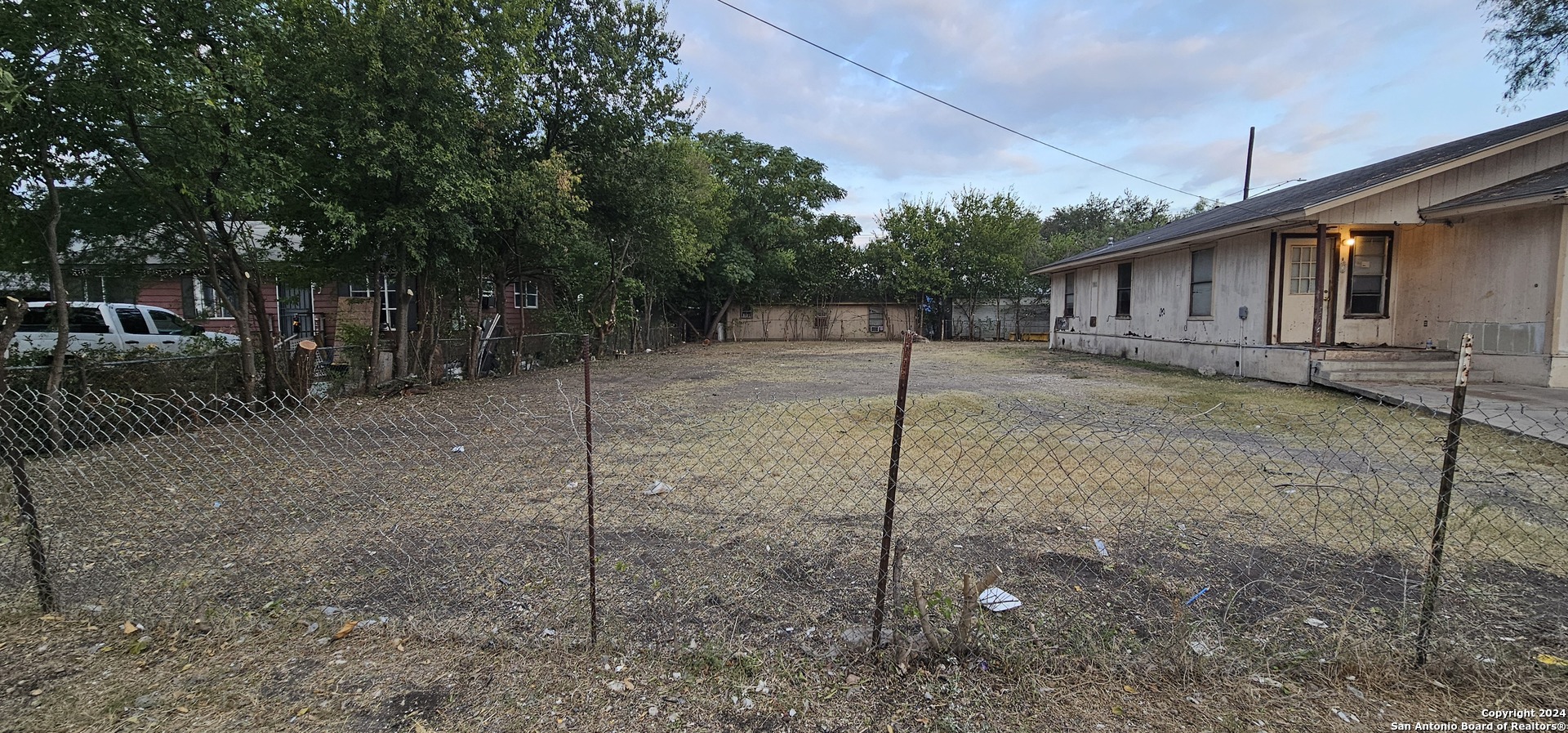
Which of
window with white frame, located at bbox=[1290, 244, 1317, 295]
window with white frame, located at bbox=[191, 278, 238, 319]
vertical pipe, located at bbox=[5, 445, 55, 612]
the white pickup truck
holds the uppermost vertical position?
window with white frame, located at bbox=[1290, 244, 1317, 295]

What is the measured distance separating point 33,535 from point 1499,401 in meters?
12.1

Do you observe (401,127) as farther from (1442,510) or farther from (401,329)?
(1442,510)

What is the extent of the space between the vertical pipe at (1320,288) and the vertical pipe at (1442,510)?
988 cm

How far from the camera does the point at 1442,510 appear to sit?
198 centimetres

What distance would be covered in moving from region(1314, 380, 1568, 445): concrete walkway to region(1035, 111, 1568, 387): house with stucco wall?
1.47ft

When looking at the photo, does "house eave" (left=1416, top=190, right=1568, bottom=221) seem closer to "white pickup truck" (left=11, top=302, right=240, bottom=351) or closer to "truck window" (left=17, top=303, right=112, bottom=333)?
"white pickup truck" (left=11, top=302, right=240, bottom=351)

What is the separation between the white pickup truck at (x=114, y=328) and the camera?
898 centimetres

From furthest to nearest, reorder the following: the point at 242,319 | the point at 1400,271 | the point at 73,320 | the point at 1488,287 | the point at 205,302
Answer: the point at 205,302 < the point at 1400,271 < the point at 73,320 < the point at 1488,287 < the point at 242,319

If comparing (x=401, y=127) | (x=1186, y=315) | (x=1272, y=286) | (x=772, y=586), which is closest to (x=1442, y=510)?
(x=772, y=586)

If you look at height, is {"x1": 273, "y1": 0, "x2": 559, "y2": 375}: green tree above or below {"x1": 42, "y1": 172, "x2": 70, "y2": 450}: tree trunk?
above

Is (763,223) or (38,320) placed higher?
(763,223)

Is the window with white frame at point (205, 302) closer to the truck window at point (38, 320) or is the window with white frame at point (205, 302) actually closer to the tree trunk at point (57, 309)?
the truck window at point (38, 320)

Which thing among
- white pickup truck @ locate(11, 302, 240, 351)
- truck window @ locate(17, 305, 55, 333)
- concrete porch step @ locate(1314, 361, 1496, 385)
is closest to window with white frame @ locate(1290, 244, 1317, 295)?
concrete porch step @ locate(1314, 361, 1496, 385)

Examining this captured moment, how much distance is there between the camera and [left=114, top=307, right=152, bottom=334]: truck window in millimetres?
10273
